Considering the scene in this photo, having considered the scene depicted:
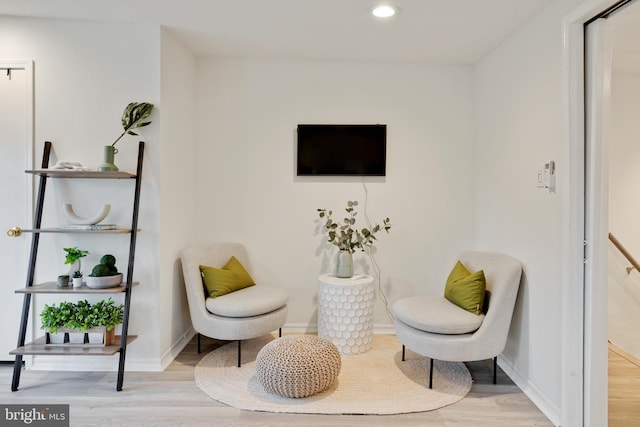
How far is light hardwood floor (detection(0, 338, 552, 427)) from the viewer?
Result: 6.71 ft

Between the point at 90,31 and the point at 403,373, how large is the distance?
3324 millimetres

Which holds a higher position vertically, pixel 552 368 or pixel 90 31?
pixel 90 31

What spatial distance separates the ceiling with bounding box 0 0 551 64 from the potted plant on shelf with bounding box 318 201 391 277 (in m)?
1.35

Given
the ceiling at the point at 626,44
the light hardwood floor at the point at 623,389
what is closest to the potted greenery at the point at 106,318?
the light hardwood floor at the point at 623,389

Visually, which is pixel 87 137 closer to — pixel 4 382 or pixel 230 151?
pixel 230 151

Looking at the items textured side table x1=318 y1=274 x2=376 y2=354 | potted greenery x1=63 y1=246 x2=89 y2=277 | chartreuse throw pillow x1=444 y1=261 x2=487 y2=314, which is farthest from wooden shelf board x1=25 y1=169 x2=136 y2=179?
chartreuse throw pillow x1=444 y1=261 x2=487 y2=314

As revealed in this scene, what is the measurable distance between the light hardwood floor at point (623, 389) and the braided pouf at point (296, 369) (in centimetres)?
162

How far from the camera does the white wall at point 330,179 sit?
3.32 metres

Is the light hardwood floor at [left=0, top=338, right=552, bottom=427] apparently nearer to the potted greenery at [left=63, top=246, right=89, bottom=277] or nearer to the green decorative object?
the potted greenery at [left=63, top=246, right=89, bottom=277]

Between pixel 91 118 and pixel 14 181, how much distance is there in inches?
28.1

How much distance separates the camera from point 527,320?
2.41 m

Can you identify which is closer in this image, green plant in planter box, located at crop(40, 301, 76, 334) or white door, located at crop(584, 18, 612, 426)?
white door, located at crop(584, 18, 612, 426)

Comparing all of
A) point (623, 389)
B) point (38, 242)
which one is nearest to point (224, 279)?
point (38, 242)

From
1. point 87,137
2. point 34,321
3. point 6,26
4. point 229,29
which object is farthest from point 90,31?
A: point 34,321
